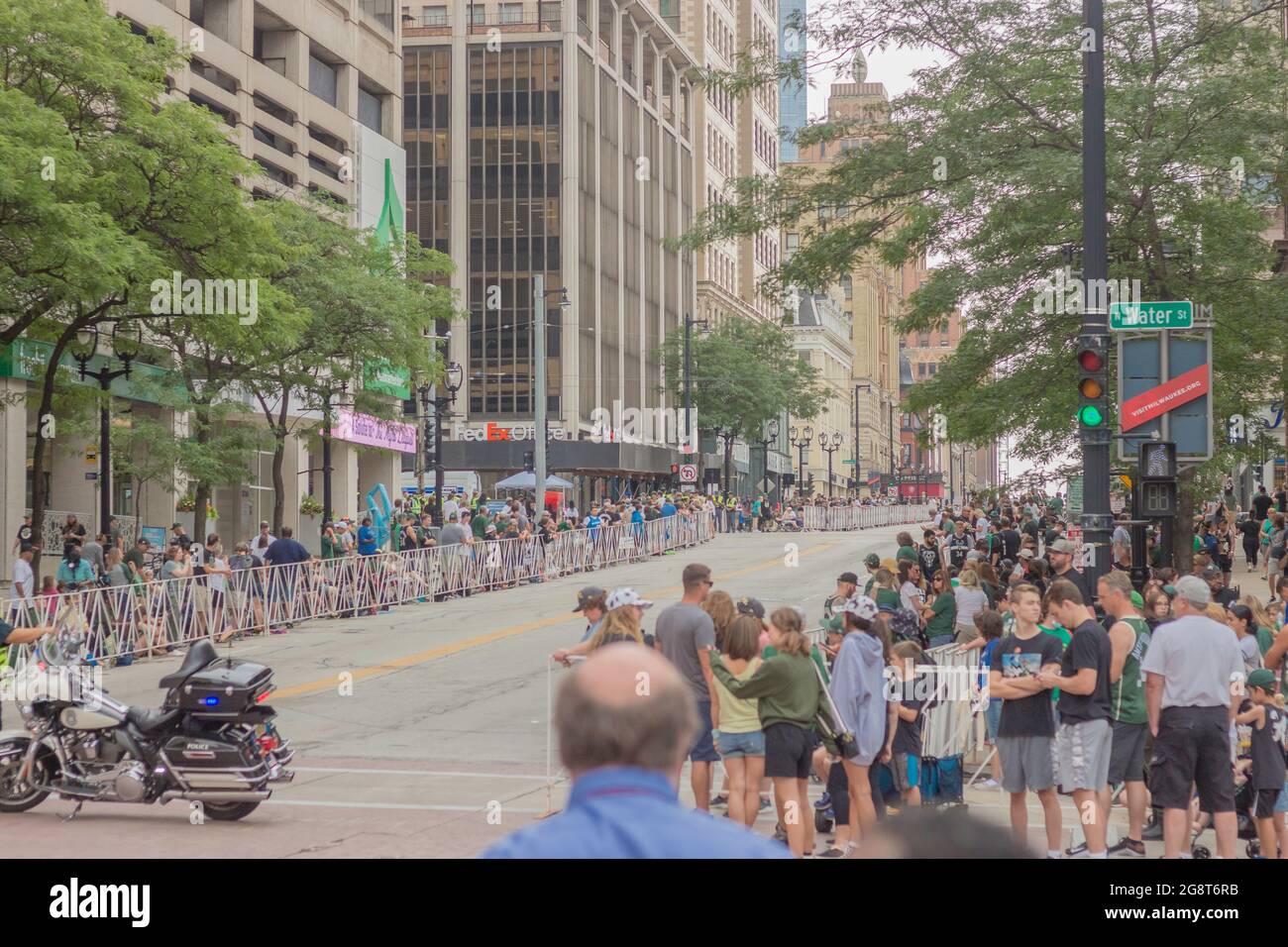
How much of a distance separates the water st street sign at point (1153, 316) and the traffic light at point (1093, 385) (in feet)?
1.18

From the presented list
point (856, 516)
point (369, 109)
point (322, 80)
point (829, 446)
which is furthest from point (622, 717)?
point (829, 446)

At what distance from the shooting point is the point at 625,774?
288cm

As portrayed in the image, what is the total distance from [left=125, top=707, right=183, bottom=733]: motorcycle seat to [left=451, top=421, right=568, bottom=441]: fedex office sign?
208 feet

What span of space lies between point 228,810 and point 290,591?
16.3m

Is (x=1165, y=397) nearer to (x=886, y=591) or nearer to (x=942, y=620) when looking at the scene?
(x=886, y=591)

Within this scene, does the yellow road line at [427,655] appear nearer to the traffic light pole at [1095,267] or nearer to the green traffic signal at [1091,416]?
the traffic light pole at [1095,267]

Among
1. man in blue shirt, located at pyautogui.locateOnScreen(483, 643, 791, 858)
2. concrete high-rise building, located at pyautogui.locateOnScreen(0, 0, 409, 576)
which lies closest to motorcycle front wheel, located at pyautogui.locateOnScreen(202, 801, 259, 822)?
man in blue shirt, located at pyautogui.locateOnScreen(483, 643, 791, 858)

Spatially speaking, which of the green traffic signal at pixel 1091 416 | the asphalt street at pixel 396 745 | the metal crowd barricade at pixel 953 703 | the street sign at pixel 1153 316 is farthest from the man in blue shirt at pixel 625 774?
the street sign at pixel 1153 316

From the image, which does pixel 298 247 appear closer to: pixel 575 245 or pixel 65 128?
pixel 65 128

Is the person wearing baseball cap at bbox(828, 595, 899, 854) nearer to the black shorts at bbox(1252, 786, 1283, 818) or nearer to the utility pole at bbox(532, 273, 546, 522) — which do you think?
the black shorts at bbox(1252, 786, 1283, 818)

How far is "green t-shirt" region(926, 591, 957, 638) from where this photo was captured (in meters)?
18.8

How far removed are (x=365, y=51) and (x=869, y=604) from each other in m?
49.7

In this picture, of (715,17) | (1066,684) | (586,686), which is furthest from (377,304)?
(715,17)

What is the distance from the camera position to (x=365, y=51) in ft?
185
